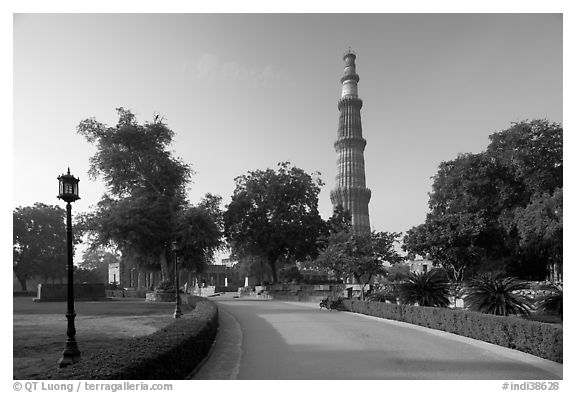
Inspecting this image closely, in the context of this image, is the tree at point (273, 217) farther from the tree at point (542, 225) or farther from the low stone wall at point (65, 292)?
the tree at point (542, 225)

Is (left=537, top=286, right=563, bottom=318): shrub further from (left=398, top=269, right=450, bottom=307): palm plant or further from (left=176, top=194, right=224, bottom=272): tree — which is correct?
(left=176, top=194, right=224, bottom=272): tree

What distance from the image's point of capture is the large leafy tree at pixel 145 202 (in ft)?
114

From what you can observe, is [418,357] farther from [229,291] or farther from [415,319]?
[229,291]

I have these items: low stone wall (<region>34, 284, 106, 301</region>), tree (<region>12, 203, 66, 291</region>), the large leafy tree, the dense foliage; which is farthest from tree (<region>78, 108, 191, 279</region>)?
tree (<region>12, 203, 66, 291</region>)

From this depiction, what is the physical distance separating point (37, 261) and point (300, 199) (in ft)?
122

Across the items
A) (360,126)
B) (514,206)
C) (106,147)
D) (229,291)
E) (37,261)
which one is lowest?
(229,291)

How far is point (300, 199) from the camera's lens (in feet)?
166

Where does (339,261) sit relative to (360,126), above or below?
below

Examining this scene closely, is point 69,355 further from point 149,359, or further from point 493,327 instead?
point 493,327

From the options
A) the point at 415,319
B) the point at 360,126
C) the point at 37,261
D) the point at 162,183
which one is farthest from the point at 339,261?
the point at 360,126

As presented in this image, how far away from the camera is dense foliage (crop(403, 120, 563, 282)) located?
112 ft

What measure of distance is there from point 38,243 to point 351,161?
55.3m

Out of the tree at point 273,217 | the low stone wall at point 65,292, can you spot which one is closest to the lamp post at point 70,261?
the low stone wall at point 65,292

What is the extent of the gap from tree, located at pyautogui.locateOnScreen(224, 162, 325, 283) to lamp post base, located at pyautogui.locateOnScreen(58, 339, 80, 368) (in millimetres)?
38137
